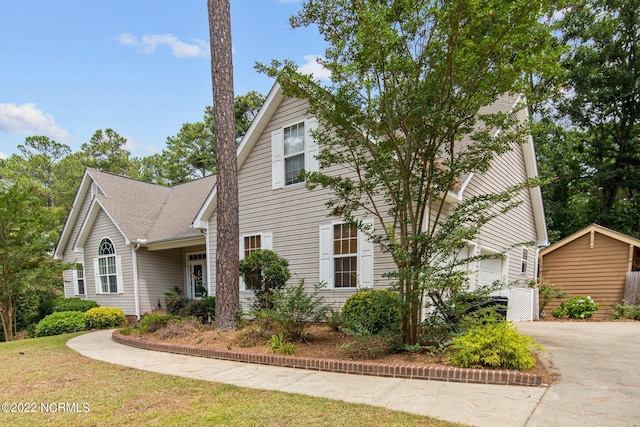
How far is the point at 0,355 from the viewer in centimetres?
721

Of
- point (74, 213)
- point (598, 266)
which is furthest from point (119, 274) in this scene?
point (598, 266)

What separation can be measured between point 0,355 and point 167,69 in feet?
32.4

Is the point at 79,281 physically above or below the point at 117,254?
below

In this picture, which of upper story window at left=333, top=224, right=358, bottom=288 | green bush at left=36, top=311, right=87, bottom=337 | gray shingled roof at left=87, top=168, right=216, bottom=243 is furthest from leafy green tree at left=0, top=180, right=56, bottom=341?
upper story window at left=333, top=224, right=358, bottom=288

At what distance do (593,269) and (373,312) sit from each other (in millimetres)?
10157

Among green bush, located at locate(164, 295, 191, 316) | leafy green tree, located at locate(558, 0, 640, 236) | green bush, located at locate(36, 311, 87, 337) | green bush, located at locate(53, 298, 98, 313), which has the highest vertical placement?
leafy green tree, located at locate(558, 0, 640, 236)

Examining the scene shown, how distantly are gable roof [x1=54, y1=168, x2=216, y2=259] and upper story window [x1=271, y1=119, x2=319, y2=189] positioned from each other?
4275mm

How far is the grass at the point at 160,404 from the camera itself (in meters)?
3.18

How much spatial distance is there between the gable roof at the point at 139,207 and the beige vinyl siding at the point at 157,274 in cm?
96

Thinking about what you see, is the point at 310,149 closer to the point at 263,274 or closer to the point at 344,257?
the point at 344,257

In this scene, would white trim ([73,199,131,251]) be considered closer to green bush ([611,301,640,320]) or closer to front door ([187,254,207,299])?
front door ([187,254,207,299])

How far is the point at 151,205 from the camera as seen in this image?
53.1 ft

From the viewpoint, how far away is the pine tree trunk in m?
7.35

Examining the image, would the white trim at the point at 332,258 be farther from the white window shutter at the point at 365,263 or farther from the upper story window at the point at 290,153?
the upper story window at the point at 290,153
